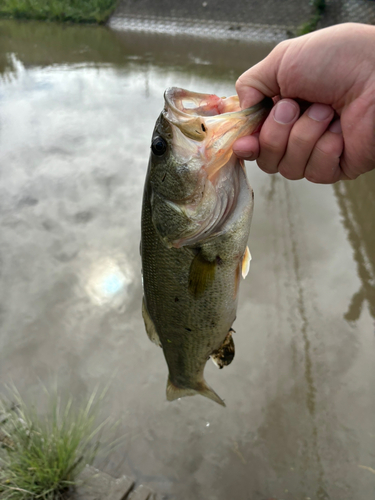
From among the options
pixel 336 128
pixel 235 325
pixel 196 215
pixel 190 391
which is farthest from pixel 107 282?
pixel 336 128

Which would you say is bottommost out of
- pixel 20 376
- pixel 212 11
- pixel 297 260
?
pixel 20 376

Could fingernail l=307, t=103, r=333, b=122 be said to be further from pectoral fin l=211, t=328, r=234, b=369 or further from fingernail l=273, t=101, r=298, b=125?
pectoral fin l=211, t=328, r=234, b=369

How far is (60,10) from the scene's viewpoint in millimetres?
14469

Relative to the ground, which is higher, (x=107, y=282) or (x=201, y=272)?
(x=201, y=272)

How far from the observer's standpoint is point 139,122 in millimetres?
6977

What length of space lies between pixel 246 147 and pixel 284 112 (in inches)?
7.8

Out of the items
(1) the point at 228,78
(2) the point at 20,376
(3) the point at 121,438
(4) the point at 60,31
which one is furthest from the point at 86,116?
(4) the point at 60,31

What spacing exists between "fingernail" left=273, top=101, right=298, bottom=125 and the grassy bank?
1570 cm

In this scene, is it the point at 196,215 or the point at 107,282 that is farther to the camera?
the point at 107,282

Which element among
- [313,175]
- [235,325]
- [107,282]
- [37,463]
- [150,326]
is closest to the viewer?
[313,175]

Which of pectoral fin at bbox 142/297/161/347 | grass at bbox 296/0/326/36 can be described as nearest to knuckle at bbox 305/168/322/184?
pectoral fin at bbox 142/297/161/347

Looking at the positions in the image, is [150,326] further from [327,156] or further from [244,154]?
[327,156]

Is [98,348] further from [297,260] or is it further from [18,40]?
[18,40]

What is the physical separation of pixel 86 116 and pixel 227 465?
689cm
